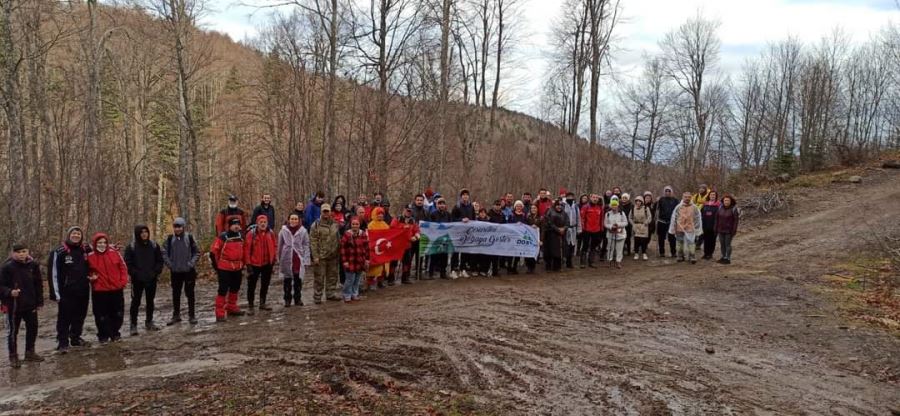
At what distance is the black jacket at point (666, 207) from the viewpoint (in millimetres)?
14758

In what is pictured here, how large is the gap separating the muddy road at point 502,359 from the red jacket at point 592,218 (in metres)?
2.67

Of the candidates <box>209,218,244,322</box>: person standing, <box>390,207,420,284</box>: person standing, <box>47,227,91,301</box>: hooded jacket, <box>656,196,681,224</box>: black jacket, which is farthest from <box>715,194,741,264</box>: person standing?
<box>47,227,91,301</box>: hooded jacket

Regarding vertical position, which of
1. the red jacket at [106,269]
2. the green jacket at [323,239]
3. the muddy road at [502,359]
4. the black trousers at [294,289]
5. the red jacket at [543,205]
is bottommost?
the muddy road at [502,359]

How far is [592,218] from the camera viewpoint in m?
14.0

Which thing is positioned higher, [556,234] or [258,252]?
[556,234]

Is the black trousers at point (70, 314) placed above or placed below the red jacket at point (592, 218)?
below

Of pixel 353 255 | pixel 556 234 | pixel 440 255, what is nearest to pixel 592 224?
pixel 556 234

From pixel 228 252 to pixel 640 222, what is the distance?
9922 mm

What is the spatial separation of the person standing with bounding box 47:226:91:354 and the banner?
6.41 metres

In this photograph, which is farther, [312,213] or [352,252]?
[312,213]

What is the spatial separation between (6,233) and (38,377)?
37.1 ft

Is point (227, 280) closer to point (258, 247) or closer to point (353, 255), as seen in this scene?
point (258, 247)

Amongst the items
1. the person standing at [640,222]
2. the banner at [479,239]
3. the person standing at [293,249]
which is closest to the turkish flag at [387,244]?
the banner at [479,239]

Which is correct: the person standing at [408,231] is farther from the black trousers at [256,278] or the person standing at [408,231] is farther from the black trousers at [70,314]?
the black trousers at [70,314]
